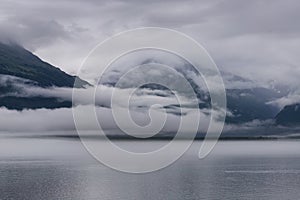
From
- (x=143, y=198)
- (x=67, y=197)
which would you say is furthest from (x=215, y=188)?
(x=67, y=197)

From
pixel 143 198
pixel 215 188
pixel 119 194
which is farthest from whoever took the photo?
pixel 215 188

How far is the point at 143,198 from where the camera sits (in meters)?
163

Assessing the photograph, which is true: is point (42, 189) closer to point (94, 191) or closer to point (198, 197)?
point (94, 191)

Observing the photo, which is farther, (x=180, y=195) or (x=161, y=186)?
(x=161, y=186)

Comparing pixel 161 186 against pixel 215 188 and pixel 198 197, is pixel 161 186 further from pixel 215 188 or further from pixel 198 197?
A: pixel 198 197

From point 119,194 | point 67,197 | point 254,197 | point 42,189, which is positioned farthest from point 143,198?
point 42,189

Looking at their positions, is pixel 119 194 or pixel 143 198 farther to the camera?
pixel 119 194

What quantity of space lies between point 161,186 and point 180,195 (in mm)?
30645

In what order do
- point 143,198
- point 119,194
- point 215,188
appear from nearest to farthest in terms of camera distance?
point 143,198 → point 119,194 → point 215,188

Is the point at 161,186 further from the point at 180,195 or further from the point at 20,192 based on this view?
the point at 20,192

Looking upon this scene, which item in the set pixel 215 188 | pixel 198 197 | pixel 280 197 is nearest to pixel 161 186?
pixel 215 188

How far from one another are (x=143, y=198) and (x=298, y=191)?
6186 cm

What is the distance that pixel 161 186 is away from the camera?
19875 centimetres

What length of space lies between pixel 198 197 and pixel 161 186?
3614cm
